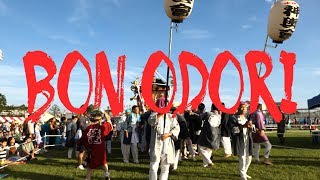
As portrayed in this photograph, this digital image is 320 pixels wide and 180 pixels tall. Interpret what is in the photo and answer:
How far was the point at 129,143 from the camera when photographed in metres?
11.8

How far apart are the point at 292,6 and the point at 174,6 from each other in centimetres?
416

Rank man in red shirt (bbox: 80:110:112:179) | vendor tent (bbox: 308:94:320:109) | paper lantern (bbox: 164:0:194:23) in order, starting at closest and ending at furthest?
man in red shirt (bbox: 80:110:112:179)
paper lantern (bbox: 164:0:194:23)
vendor tent (bbox: 308:94:320:109)

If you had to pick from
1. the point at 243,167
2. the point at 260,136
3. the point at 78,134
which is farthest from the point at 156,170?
the point at 78,134

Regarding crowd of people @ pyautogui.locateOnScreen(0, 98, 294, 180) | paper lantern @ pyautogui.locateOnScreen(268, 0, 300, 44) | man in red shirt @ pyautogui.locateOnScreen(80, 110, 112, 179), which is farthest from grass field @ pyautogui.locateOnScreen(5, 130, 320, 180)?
paper lantern @ pyautogui.locateOnScreen(268, 0, 300, 44)

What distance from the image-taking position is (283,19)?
11102 millimetres

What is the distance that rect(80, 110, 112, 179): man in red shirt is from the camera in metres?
8.22

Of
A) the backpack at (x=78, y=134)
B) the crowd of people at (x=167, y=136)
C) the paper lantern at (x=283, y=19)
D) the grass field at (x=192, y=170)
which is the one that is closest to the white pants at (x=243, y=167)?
the crowd of people at (x=167, y=136)

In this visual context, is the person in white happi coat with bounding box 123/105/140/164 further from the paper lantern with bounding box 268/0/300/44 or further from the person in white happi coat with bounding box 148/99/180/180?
the paper lantern with bounding box 268/0/300/44

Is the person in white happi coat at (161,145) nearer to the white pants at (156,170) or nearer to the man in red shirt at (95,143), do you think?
the white pants at (156,170)

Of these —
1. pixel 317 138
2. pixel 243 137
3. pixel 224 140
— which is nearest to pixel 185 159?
pixel 224 140

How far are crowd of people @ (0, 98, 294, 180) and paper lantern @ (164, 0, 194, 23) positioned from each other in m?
2.91

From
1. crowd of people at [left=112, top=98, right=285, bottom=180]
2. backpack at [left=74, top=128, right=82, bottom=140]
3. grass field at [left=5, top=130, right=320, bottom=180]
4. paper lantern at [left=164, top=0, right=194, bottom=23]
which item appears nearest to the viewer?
crowd of people at [left=112, top=98, right=285, bottom=180]

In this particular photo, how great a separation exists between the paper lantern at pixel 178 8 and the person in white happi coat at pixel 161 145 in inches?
145

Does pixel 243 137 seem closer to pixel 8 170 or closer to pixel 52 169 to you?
pixel 52 169
